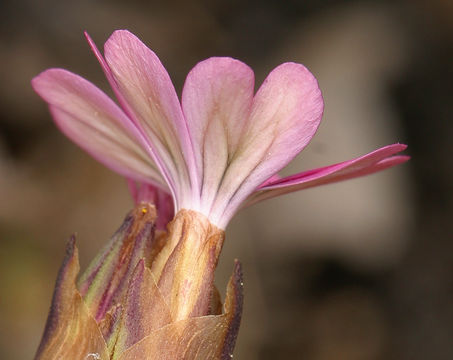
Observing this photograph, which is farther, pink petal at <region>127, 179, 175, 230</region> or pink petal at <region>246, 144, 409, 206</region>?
pink petal at <region>127, 179, 175, 230</region>

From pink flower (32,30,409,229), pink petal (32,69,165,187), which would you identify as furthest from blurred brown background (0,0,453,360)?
pink flower (32,30,409,229)

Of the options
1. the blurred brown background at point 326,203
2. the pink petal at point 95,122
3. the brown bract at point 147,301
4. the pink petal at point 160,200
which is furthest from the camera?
the blurred brown background at point 326,203

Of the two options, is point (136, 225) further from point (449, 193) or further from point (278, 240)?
point (449, 193)

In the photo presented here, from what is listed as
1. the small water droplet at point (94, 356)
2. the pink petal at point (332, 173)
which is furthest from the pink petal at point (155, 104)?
the small water droplet at point (94, 356)

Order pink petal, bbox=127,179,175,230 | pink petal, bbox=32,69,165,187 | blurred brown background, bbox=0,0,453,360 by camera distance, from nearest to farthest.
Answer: pink petal, bbox=32,69,165,187 < pink petal, bbox=127,179,175,230 < blurred brown background, bbox=0,0,453,360

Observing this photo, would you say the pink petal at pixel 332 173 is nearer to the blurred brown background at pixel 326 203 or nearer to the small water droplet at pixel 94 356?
the small water droplet at pixel 94 356

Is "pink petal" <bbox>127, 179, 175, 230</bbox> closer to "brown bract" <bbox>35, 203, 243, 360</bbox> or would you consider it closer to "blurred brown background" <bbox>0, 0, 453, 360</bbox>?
"brown bract" <bbox>35, 203, 243, 360</bbox>

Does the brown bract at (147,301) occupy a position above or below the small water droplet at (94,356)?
above

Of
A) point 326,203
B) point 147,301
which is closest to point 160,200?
point 147,301

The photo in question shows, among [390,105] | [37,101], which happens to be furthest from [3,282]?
[390,105]
